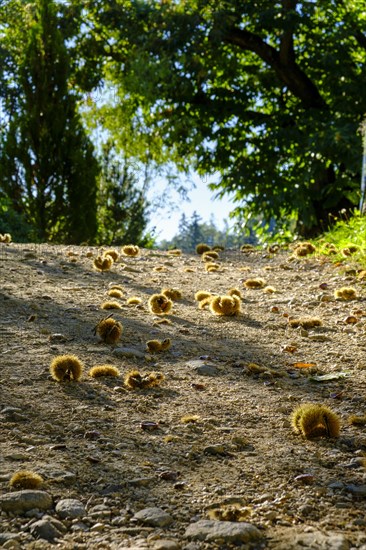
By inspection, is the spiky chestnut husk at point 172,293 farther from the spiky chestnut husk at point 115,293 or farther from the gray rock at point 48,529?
the gray rock at point 48,529

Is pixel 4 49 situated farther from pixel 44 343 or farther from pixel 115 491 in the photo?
pixel 115 491

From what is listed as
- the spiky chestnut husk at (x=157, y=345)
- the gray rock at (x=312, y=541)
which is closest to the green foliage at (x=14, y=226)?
the spiky chestnut husk at (x=157, y=345)

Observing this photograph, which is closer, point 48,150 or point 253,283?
point 253,283

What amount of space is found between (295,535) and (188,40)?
12.4 m

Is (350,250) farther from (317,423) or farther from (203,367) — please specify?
(317,423)

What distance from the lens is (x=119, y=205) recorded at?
711 inches

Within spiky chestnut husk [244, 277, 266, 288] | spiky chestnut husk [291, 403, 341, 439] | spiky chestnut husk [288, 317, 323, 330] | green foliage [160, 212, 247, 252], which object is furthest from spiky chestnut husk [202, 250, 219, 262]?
green foliage [160, 212, 247, 252]

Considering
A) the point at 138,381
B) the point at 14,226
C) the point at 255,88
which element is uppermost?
the point at 255,88

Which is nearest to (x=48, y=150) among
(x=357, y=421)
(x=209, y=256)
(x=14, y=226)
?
(x=14, y=226)

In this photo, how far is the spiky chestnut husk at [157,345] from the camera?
4.19 meters

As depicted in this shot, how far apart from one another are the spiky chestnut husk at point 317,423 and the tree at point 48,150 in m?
11.6

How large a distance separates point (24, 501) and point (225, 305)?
3163mm

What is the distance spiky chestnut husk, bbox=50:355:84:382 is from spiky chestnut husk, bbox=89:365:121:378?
0.47 ft

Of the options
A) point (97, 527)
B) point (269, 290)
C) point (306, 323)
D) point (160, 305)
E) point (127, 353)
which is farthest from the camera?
point (269, 290)
